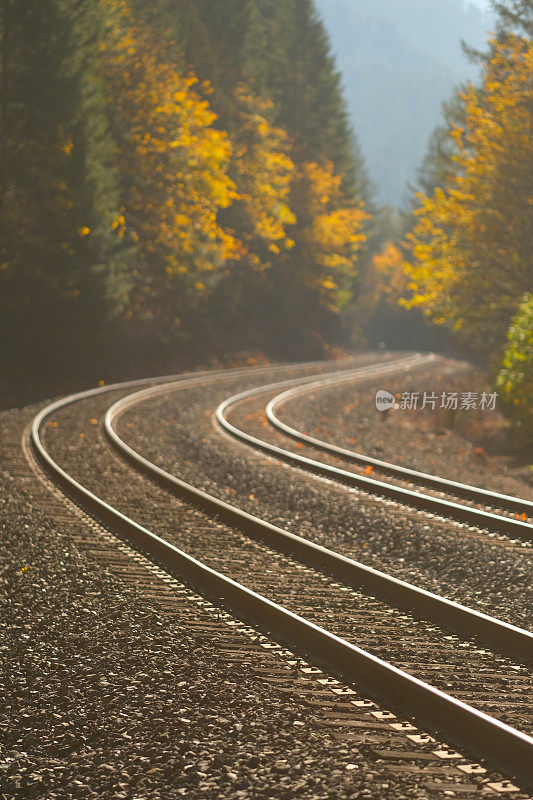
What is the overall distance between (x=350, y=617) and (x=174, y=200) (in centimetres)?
2888

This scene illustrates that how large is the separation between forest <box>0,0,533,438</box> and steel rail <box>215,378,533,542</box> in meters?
6.31

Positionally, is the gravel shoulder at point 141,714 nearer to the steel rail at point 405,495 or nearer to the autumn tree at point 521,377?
the steel rail at point 405,495

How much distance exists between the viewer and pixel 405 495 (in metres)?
11.2

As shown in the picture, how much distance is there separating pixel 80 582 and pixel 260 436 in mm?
9793

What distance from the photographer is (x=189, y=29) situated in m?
42.8

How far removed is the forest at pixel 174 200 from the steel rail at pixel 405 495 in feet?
20.7

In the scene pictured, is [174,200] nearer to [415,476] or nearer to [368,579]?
[415,476]

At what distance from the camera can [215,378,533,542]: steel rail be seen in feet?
31.1

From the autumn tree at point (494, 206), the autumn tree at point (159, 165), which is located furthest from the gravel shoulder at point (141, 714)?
the autumn tree at point (159, 165)

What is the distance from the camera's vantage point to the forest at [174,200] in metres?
25.8

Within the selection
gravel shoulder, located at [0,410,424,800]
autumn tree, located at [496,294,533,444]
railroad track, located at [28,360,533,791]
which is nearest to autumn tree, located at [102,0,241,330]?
autumn tree, located at [496,294,533,444]

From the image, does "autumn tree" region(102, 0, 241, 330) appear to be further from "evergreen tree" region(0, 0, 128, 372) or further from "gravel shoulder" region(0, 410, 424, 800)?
"gravel shoulder" region(0, 410, 424, 800)

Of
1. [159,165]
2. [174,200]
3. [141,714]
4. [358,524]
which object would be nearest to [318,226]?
[174,200]

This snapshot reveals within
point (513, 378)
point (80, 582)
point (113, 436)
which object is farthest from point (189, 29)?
point (80, 582)
